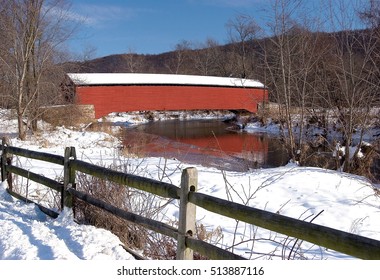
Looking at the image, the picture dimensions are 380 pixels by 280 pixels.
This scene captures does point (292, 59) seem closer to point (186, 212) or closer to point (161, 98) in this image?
point (186, 212)

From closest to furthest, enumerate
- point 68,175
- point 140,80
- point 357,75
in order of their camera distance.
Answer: point 68,175, point 357,75, point 140,80

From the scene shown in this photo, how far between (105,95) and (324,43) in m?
19.8

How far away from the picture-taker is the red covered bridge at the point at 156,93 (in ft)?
94.9

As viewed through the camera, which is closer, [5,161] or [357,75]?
[5,161]

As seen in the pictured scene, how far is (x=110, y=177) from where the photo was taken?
11.7 ft

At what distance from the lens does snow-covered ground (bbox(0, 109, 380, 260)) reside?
3.30m

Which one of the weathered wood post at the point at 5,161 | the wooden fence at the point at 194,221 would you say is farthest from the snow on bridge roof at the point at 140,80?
the wooden fence at the point at 194,221

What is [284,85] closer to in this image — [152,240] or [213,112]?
[152,240]

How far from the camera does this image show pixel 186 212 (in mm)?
2701

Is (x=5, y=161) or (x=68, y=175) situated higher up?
(x=68, y=175)

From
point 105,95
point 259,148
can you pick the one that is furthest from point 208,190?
point 105,95

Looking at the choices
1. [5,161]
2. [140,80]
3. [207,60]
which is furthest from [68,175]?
[207,60]

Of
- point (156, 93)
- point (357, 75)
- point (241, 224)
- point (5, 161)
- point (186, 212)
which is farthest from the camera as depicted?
point (156, 93)

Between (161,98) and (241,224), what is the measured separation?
2683cm
